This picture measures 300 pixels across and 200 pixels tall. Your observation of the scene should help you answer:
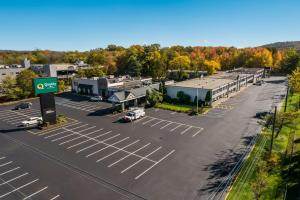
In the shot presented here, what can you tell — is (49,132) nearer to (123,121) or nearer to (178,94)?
(123,121)

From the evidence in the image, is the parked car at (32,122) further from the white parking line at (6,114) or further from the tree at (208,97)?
the tree at (208,97)

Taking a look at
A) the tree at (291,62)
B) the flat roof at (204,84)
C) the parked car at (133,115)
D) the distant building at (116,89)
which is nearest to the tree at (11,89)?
the distant building at (116,89)

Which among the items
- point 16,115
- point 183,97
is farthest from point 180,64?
point 16,115

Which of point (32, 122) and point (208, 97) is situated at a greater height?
point (208, 97)

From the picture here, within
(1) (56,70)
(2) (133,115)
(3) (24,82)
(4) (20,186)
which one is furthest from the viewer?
(1) (56,70)

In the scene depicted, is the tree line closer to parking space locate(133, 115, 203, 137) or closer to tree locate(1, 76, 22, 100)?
tree locate(1, 76, 22, 100)

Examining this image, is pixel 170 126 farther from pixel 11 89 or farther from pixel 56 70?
pixel 56 70

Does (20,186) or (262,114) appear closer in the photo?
(20,186)
